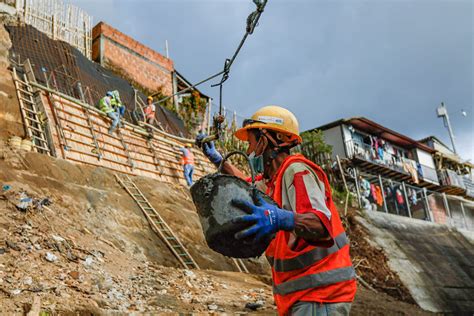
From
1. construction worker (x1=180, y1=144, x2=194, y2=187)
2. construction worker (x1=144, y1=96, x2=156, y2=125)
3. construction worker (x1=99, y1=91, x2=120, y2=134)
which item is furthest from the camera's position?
construction worker (x1=144, y1=96, x2=156, y2=125)

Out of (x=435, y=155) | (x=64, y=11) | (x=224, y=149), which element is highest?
(x=64, y=11)

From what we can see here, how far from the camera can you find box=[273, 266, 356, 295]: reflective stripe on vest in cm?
207

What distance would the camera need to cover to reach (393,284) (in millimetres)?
12422

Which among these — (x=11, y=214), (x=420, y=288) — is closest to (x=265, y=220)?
(x=11, y=214)

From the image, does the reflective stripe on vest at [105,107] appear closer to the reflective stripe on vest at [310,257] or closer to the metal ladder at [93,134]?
the metal ladder at [93,134]

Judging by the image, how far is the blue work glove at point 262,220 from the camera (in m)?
1.79

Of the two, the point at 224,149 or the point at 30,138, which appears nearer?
the point at 30,138

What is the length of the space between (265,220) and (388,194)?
21.9 m

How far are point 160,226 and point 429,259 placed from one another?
1169 cm

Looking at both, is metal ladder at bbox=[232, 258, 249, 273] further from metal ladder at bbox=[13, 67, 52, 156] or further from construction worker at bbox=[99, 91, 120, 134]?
construction worker at bbox=[99, 91, 120, 134]

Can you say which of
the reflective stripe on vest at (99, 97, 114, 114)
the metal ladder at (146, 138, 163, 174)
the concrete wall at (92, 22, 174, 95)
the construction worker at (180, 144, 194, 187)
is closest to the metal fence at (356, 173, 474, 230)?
the construction worker at (180, 144, 194, 187)

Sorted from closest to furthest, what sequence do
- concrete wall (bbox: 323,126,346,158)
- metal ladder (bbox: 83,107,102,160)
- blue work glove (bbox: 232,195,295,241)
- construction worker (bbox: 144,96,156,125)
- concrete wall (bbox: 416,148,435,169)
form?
blue work glove (bbox: 232,195,295,241) < metal ladder (bbox: 83,107,102,160) < construction worker (bbox: 144,96,156,125) < concrete wall (bbox: 323,126,346,158) < concrete wall (bbox: 416,148,435,169)

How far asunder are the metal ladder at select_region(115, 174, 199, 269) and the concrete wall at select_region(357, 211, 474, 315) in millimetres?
7994

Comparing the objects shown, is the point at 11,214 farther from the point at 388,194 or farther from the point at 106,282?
the point at 388,194
